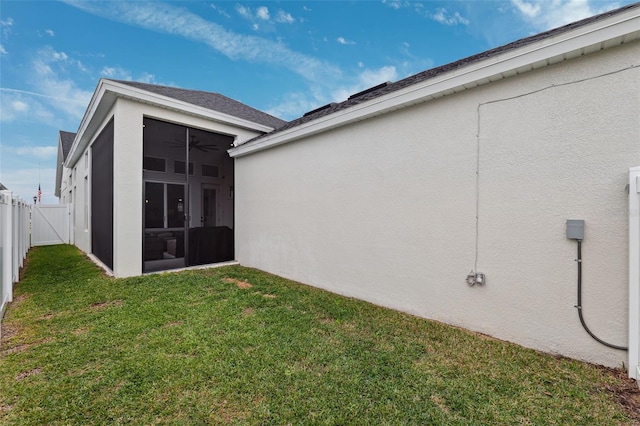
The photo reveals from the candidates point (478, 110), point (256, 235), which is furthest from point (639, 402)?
point (256, 235)

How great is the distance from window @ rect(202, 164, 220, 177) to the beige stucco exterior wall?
25.6 ft

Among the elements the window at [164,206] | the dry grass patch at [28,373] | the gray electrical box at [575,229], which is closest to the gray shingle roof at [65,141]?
the window at [164,206]

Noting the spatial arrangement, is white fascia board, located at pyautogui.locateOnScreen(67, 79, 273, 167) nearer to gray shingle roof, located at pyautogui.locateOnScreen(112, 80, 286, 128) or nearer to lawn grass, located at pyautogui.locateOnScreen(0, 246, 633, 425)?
gray shingle roof, located at pyautogui.locateOnScreen(112, 80, 286, 128)

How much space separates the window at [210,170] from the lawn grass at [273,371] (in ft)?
25.4

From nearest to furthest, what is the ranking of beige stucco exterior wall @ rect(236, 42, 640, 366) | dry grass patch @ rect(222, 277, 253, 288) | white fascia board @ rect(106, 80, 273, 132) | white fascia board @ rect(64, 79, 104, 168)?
beige stucco exterior wall @ rect(236, 42, 640, 366), dry grass patch @ rect(222, 277, 253, 288), white fascia board @ rect(106, 80, 273, 132), white fascia board @ rect(64, 79, 104, 168)

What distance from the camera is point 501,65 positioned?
3168 millimetres

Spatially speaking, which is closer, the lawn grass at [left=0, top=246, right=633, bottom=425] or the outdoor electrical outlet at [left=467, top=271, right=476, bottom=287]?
the lawn grass at [left=0, top=246, right=633, bottom=425]

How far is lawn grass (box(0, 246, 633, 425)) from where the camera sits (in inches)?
81.7

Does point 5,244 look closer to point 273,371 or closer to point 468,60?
point 273,371

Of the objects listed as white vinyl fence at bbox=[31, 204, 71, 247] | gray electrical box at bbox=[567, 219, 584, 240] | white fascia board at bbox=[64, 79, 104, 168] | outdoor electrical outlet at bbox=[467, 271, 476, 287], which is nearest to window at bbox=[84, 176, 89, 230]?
white fascia board at bbox=[64, 79, 104, 168]

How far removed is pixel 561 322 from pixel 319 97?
502 inches

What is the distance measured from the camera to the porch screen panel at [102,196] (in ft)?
22.4

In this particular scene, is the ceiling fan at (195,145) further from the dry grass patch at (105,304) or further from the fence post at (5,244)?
the dry grass patch at (105,304)

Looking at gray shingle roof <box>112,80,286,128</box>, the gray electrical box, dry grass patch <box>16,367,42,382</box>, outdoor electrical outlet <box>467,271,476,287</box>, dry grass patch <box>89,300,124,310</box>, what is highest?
gray shingle roof <box>112,80,286,128</box>
